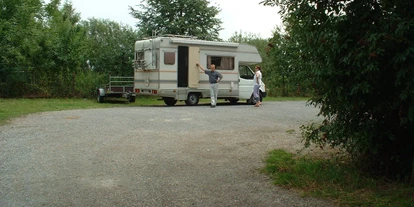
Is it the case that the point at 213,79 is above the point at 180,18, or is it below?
below

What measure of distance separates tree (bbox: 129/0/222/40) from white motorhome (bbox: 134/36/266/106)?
6.68m

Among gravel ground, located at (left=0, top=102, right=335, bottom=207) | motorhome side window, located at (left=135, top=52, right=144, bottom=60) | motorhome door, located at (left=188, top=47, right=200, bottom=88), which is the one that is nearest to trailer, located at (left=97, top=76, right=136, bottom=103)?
motorhome side window, located at (left=135, top=52, right=144, bottom=60)

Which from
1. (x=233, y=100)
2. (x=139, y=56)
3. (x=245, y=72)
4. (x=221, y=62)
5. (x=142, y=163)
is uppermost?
(x=139, y=56)

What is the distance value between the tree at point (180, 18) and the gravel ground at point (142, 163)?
47.1ft

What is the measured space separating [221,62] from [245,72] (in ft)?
5.49

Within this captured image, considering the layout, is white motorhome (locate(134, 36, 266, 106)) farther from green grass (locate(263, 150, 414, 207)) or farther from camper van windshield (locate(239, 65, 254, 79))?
green grass (locate(263, 150, 414, 207))

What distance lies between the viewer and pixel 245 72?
1955cm

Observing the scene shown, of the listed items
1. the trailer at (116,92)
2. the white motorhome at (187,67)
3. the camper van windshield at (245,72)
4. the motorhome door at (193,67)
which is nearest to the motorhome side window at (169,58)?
the white motorhome at (187,67)

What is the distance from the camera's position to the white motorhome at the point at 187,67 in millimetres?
16984

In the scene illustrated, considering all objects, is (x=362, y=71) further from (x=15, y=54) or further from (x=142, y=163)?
(x=15, y=54)

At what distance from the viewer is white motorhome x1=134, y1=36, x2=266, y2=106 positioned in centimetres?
1698

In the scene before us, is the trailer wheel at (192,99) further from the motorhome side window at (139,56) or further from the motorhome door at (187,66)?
the motorhome side window at (139,56)

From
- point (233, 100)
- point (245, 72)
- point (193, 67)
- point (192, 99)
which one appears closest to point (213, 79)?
point (193, 67)

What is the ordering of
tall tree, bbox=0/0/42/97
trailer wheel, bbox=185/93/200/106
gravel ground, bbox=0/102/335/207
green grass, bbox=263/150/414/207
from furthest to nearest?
tall tree, bbox=0/0/42/97 < trailer wheel, bbox=185/93/200/106 < gravel ground, bbox=0/102/335/207 < green grass, bbox=263/150/414/207
